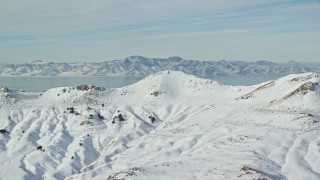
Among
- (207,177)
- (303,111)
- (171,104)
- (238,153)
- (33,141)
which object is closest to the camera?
(207,177)

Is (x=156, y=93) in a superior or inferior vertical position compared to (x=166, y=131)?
superior

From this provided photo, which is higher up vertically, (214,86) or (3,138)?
(214,86)

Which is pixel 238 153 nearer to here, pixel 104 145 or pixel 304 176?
pixel 304 176

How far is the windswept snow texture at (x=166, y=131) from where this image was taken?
74000 millimetres

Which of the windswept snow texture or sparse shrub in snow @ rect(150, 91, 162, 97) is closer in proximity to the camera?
the windswept snow texture

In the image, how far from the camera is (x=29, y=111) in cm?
13912

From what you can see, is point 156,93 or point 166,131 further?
point 156,93

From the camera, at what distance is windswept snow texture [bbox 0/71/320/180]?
243 ft

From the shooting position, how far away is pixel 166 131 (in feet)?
368

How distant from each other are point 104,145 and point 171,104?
33.3 m

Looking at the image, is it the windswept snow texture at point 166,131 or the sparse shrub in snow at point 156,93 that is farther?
the sparse shrub in snow at point 156,93

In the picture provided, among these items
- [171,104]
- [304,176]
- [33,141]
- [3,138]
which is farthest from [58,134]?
[304,176]

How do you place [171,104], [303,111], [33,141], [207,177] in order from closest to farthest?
1. [207,177]
2. [303,111]
3. [33,141]
4. [171,104]

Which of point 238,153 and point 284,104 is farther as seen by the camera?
point 284,104
